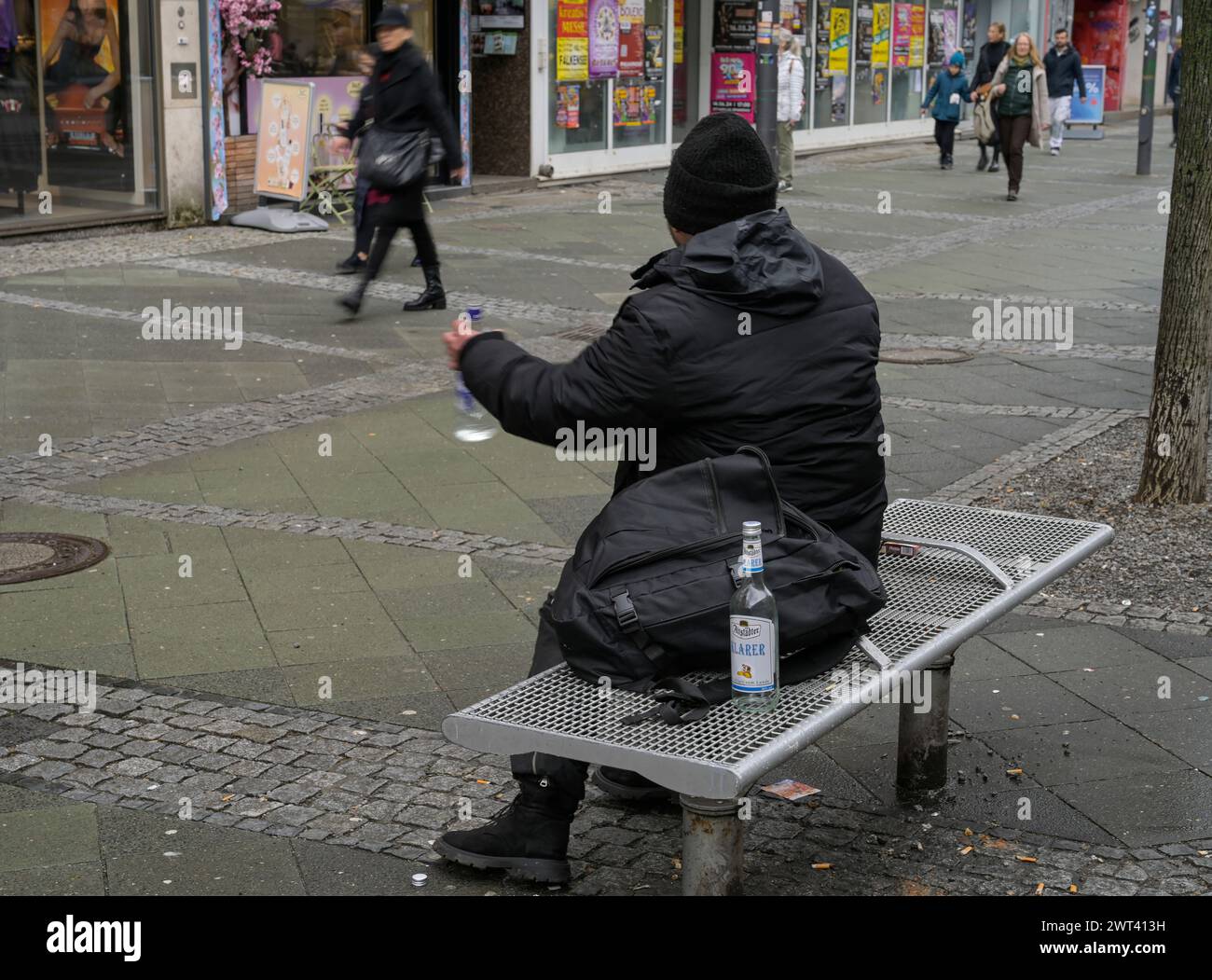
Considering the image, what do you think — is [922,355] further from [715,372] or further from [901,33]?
[901,33]

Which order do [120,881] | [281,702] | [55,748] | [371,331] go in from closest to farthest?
1. [120,881]
2. [55,748]
3. [281,702]
4. [371,331]

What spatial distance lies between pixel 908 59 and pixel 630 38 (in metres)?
8.49

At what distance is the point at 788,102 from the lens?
64.1 ft

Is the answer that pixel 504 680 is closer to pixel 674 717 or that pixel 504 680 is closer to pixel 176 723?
pixel 176 723

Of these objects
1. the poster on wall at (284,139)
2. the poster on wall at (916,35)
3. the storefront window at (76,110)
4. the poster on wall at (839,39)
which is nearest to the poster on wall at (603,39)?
the poster on wall at (284,139)

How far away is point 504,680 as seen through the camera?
200 inches

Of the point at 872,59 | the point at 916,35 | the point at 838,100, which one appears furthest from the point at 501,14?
the point at 916,35

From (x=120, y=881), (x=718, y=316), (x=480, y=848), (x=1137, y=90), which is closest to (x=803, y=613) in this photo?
(x=718, y=316)

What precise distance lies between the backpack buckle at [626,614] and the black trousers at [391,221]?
24.9 feet

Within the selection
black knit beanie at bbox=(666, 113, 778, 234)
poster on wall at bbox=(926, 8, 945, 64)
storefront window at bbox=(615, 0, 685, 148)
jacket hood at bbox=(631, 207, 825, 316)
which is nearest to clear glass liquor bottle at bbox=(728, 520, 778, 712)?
jacket hood at bbox=(631, 207, 825, 316)

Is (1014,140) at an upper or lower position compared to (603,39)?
lower

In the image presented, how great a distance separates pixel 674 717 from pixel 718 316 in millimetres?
837

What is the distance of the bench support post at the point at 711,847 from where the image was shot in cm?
332

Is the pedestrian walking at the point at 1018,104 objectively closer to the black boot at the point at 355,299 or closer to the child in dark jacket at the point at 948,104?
the child in dark jacket at the point at 948,104
